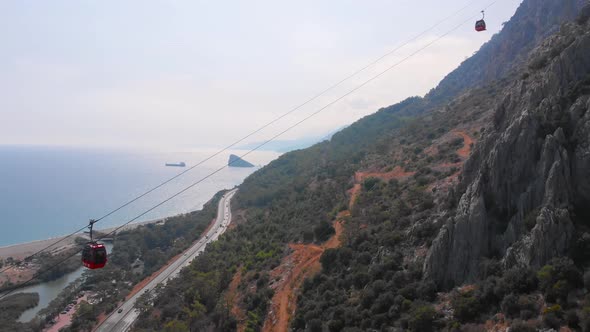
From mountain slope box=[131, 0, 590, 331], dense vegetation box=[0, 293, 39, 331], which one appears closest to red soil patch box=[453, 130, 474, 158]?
mountain slope box=[131, 0, 590, 331]

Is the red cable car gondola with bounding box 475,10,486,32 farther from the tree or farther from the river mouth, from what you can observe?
the river mouth

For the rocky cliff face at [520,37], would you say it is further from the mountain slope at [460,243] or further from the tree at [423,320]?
the tree at [423,320]

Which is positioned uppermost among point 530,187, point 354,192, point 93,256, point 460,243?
point 93,256

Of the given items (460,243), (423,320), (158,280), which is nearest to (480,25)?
(460,243)

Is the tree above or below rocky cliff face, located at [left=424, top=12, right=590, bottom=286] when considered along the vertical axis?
below

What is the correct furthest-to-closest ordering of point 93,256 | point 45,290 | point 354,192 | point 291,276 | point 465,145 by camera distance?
point 45,290 < point 354,192 < point 465,145 < point 291,276 < point 93,256

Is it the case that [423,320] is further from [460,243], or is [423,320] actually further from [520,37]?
[520,37]

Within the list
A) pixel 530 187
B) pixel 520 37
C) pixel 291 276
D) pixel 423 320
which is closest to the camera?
pixel 423 320
